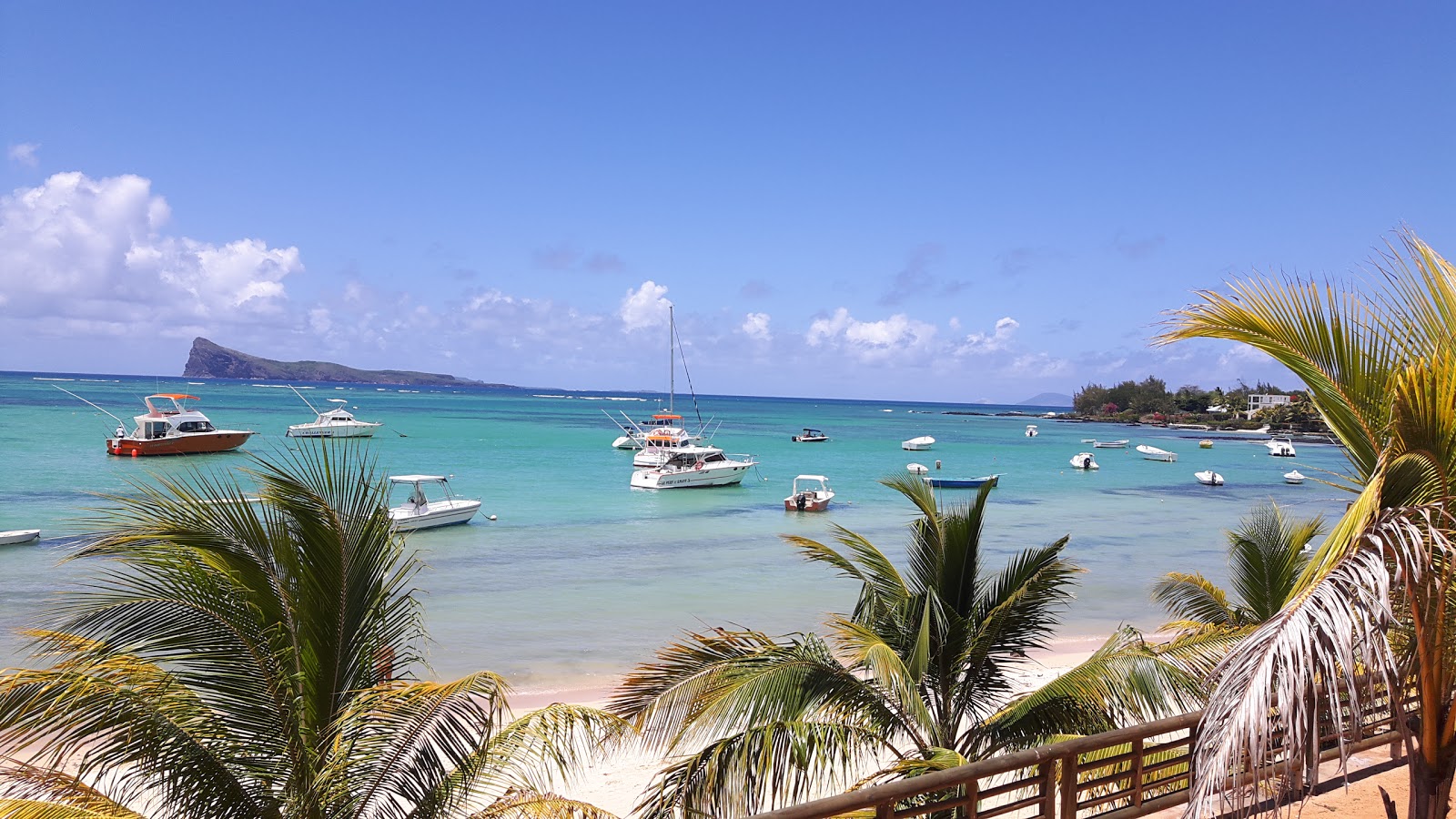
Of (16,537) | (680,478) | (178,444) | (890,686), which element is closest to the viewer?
(890,686)

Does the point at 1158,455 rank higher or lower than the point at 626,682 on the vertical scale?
lower

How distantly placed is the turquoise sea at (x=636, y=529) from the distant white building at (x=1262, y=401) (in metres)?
46.1

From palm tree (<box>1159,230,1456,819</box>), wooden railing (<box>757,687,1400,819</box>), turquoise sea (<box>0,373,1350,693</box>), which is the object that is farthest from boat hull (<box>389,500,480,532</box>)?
palm tree (<box>1159,230,1456,819</box>)

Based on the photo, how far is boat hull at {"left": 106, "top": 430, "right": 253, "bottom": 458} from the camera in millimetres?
44688

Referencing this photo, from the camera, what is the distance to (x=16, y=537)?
23.8 metres

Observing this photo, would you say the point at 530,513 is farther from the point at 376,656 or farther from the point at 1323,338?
the point at 1323,338

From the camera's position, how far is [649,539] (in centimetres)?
2959

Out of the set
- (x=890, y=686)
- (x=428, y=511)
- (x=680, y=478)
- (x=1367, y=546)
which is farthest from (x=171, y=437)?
(x=1367, y=546)

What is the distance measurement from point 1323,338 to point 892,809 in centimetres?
281

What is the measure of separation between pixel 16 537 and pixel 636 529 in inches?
670

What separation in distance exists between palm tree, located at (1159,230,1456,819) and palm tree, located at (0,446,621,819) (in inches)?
123

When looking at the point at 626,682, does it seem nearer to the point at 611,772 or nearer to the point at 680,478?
the point at 611,772

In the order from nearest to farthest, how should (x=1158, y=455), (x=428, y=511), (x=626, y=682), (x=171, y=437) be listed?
1. (x=626, y=682)
2. (x=428, y=511)
3. (x=171, y=437)
4. (x=1158, y=455)

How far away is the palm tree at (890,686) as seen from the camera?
541cm
